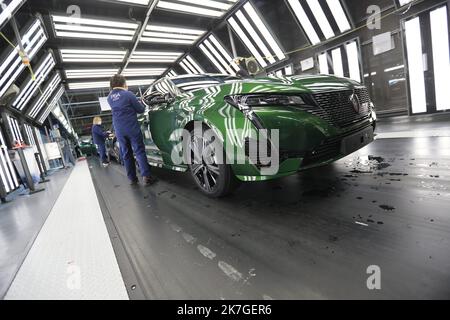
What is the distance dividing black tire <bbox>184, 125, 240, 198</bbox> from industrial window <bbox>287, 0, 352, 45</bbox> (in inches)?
236

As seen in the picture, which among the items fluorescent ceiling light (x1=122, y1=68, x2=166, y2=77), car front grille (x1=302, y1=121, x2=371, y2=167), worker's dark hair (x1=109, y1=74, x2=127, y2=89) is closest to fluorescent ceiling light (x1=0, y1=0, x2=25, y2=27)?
worker's dark hair (x1=109, y1=74, x2=127, y2=89)

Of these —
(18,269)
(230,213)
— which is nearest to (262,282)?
(230,213)

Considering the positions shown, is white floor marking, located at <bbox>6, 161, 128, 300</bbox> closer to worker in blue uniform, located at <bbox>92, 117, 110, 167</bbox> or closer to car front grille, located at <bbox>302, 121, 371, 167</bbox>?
car front grille, located at <bbox>302, 121, 371, 167</bbox>

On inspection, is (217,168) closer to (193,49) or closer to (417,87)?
(417,87)

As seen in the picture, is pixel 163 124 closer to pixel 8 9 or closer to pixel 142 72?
pixel 8 9

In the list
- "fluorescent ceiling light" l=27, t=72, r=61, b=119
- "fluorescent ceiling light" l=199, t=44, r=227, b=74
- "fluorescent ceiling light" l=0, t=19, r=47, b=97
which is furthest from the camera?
"fluorescent ceiling light" l=199, t=44, r=227, b=74

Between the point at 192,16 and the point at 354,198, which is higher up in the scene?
the point at 192,16

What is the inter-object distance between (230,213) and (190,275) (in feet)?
2.19

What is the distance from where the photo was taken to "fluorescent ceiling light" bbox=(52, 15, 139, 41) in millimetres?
6027

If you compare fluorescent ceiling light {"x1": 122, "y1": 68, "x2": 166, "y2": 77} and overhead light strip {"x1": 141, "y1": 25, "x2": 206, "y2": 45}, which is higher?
overhead light strip {"x1": 141, "y1": 25, "x2": 206, "y2": 45}

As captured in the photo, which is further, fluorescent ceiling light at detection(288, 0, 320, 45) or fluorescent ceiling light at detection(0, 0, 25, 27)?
fluorescent ceiling light at detection(288, 0, 320, 45)

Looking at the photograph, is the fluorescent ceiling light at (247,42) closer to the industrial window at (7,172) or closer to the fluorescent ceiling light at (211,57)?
the fluorescent ceiling light at (211,57)

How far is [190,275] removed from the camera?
1.03 metres
